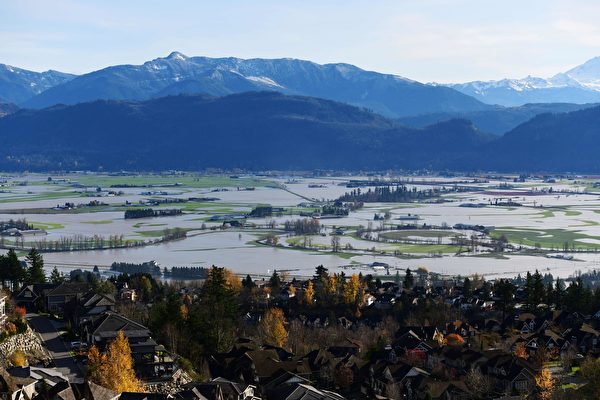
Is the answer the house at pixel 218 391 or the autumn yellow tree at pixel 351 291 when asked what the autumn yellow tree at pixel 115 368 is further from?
the autumn yellow tree at pixel 351 291

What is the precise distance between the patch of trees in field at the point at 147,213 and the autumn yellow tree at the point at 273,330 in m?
52.8

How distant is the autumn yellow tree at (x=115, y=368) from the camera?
65.6 feet

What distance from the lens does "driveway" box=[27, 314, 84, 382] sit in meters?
21.6

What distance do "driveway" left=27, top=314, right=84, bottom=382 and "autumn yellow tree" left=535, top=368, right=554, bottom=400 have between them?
11190 millimetres

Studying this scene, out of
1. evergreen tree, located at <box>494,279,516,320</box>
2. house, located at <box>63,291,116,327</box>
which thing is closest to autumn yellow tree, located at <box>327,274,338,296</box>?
evergreen tree, located at <box>494,279,516,320</box>

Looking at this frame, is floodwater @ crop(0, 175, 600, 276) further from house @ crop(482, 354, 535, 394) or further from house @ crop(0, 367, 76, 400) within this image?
house @ crop(0, 367, 76, 400)

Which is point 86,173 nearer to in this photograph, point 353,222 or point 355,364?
point 353,222

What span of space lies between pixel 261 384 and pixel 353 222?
55.5m

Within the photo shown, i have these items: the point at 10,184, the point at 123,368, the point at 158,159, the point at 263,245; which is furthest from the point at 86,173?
the point at 123,368

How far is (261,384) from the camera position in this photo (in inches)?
947

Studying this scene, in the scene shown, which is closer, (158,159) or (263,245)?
(263,245)

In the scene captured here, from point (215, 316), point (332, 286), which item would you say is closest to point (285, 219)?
point (332, 286)

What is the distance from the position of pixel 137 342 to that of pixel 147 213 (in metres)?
61.9

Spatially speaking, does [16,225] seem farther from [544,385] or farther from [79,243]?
[544,385]
